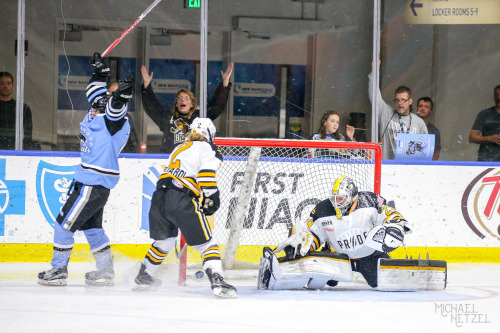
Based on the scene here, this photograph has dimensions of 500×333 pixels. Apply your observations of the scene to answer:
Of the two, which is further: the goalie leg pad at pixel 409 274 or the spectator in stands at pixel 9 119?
the spectator in stands at pixel 9 119

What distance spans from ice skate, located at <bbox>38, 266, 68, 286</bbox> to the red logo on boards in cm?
327

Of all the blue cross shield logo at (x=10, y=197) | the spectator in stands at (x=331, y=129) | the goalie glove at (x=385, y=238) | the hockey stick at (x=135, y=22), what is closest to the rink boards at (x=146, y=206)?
the blue cross shield logo at (x=10, y=197)

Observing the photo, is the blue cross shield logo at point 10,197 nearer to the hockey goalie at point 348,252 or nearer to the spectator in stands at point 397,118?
the hockey goalie at point 348,252

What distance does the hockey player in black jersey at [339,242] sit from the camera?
5121 millimetres

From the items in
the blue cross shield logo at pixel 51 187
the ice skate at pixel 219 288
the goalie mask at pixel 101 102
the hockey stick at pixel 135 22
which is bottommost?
the ice skate at pixel 219 288

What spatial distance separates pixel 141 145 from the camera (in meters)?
6.64

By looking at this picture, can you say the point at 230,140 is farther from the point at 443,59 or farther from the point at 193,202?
the point at 443,59

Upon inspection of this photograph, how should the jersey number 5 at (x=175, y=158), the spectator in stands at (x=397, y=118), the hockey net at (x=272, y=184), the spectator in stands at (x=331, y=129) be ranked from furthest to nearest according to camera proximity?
the spectator in stands at (x=397, y=118), the spectator in stands at (x=331, y=129), the hockey net at (x=272, y=184), the jersey number 5 at (x=175, y=158)

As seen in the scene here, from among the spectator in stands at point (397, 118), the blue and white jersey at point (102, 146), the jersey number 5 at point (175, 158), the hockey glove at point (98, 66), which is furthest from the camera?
the spectator in stands at point (397, 118)

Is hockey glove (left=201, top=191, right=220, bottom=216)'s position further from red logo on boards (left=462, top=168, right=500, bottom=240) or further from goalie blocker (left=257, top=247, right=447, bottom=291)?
red logo on boards (left=462, top=168, right=500, bottom=240)

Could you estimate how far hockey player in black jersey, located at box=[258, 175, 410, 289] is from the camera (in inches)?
202

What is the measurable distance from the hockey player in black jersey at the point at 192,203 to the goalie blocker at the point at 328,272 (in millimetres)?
396

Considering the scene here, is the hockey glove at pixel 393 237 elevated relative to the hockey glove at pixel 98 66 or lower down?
lower down

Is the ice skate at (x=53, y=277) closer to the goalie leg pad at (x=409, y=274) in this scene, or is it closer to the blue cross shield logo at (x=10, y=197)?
the blue cross shield logo at (x=10, y=197)
